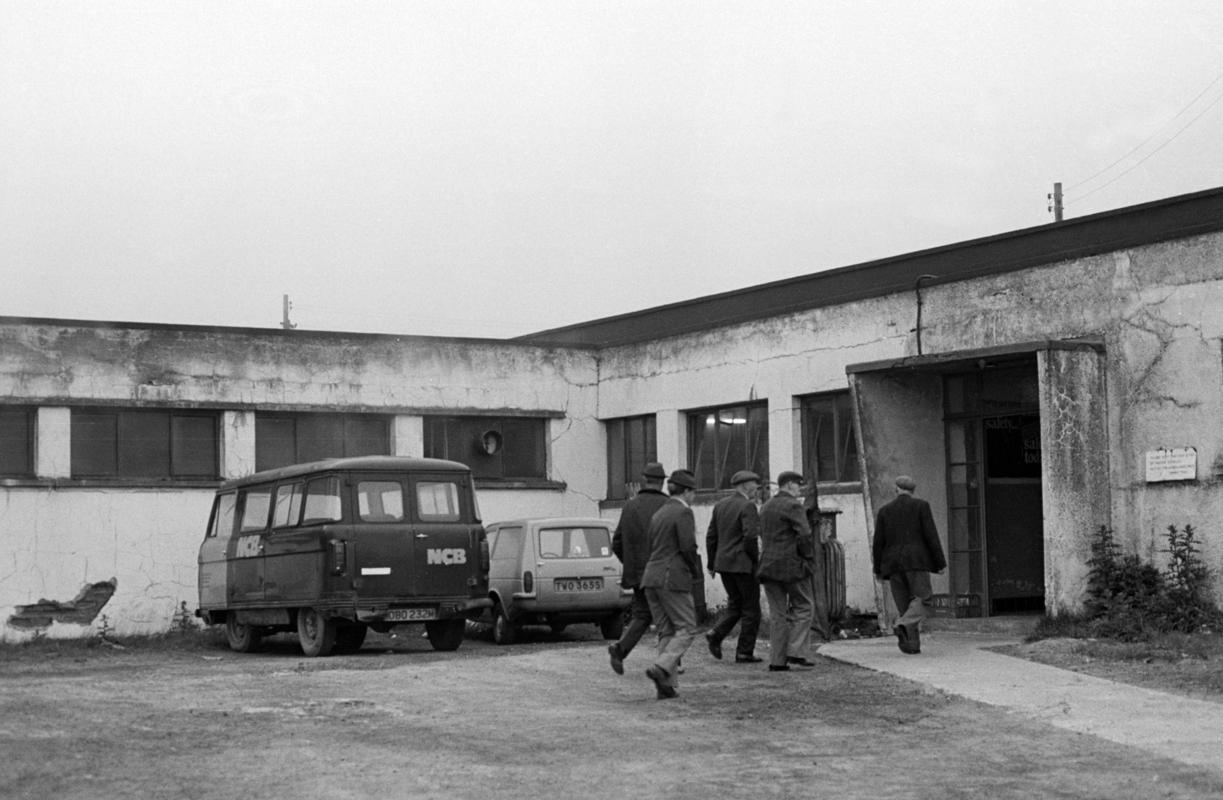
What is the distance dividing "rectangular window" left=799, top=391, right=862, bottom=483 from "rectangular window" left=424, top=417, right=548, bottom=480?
529 centimetres

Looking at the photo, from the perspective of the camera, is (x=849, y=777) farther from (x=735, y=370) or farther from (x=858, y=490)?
(x=735, y=370)

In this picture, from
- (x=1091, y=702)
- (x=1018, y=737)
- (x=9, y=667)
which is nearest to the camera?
(x=1018, y=737)

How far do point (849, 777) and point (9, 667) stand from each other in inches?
456

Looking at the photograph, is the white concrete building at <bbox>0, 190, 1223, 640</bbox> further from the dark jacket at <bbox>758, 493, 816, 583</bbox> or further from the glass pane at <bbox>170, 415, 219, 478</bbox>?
the dark jacket at <bbox>758, 493, 816, 583</bbox>

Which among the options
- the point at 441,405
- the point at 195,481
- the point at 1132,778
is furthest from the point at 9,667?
the point at 1132,778

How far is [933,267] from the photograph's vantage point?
70.7ft

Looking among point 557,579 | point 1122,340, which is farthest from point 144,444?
point 1122,340

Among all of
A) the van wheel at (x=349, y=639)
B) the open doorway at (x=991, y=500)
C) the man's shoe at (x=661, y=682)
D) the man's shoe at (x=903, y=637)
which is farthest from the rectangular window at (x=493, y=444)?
the man's shoe at (x=661, y=682)

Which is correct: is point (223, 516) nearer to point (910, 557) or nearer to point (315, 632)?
point (315, 632)

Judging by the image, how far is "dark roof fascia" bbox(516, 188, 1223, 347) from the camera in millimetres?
17656

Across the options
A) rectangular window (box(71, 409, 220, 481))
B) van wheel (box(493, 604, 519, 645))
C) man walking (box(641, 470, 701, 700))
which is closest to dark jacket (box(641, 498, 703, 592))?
man walking (box(641, 470, 701, 700))

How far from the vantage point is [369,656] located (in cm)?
1831

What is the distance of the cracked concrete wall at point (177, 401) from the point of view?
74.1ft

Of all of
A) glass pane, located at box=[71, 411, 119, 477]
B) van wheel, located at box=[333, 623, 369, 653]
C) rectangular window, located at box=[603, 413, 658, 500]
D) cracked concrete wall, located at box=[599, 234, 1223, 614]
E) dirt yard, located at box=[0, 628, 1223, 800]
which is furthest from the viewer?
rectangular window, located at box=[603, 413, 658, 500]
